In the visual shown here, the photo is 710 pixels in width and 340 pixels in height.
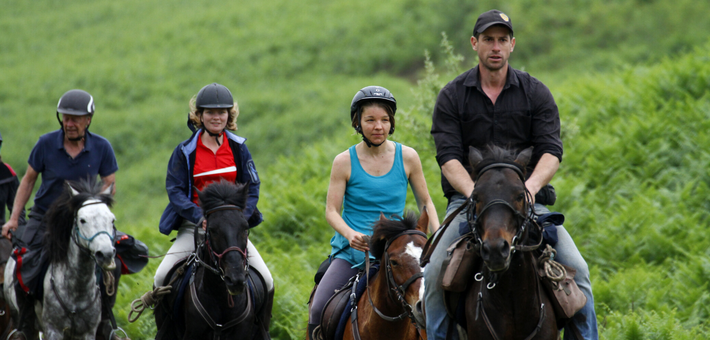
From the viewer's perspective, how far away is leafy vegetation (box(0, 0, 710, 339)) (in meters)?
11.1

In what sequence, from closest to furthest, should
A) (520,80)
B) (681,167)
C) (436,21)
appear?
1. (520,80)
2. (681,167)
3. (436,21)

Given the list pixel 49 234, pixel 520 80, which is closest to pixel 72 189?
pixel 49 234

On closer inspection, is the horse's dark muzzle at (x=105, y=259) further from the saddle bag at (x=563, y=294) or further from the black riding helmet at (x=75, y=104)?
the saddle bag at (x=563, y=294)

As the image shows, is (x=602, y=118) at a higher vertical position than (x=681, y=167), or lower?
higher

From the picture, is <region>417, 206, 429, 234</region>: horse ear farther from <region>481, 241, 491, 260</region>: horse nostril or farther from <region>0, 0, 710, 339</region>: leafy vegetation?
<region>0, 0, 710, 339</region>: leafy vegetation

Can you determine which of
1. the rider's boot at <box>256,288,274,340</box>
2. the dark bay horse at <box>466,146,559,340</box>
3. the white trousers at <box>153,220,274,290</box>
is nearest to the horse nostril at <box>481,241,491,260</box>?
the dark bay horse at <box>466,146,559,340</box>

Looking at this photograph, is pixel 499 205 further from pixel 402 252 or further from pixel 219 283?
pixel 219 283

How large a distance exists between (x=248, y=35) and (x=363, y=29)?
6523mm

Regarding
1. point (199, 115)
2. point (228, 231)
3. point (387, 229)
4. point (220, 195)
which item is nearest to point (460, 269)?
point (387, 229)

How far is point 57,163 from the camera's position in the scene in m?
8.44

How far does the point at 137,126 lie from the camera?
29969 millimetres

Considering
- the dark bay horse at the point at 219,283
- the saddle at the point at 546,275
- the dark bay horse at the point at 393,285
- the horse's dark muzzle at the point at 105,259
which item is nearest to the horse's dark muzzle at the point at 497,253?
the saddle at the point at 546,275

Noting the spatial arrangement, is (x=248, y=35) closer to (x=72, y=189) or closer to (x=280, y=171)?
(x=280, y=171)

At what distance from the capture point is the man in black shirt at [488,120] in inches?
195
